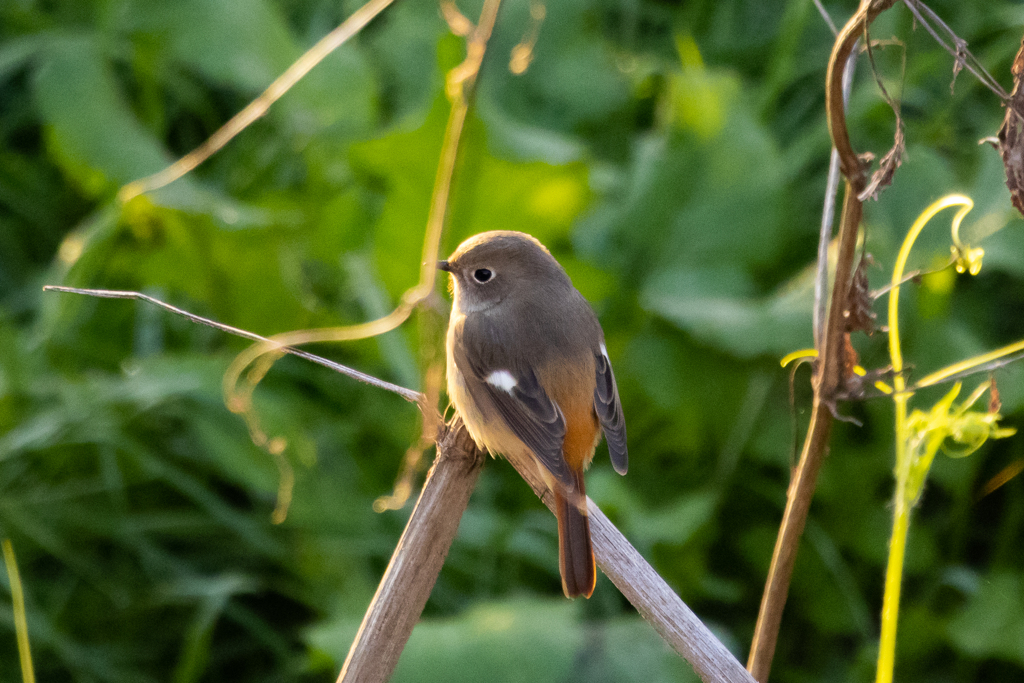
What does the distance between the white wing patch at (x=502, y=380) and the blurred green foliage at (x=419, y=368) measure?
0.62 m

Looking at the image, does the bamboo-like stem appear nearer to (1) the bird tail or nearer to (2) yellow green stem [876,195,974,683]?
(1) the bird tail

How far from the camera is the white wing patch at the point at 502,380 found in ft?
6.58

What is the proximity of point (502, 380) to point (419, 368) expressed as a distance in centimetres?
90

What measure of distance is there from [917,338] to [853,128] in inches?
39.2

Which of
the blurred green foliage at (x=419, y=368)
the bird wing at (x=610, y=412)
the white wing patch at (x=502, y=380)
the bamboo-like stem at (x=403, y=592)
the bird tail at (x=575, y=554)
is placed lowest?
the bamboo-like stem at (x=403, y=592)

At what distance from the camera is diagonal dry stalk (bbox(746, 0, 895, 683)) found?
1.29 metres

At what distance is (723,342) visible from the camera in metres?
2.64

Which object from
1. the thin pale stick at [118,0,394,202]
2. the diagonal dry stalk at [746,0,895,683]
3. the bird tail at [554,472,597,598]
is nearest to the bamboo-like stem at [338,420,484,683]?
the bird tail at [554,472,597,598]

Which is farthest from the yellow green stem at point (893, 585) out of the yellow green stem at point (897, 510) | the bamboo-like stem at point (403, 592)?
the bamboo-like stem at point (403, 592)

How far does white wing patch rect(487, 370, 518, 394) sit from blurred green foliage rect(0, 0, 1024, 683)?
62cm

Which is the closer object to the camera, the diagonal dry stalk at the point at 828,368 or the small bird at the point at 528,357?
the diagonal dry stalk at the point at 828,368

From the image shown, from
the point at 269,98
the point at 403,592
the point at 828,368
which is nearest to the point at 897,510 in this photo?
the point at 828,368

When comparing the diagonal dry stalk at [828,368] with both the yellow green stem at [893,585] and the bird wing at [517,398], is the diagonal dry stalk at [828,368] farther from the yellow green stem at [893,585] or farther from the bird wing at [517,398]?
the bird wing at [517,398]

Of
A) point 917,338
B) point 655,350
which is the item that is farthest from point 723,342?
point 917,338
